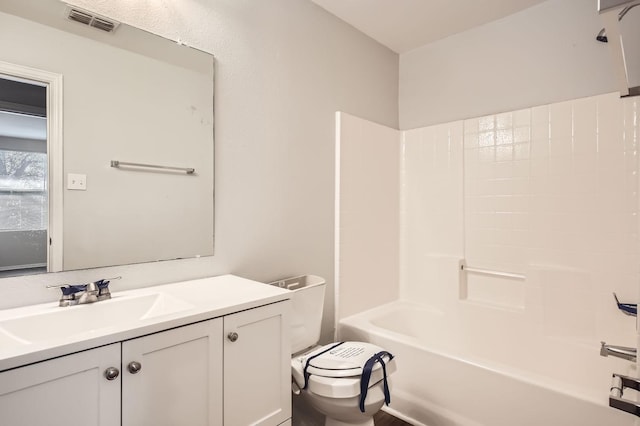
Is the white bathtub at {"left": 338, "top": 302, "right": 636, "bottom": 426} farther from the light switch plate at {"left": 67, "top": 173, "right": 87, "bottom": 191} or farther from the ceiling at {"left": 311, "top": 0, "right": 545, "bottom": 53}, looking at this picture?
the ceiling at {"left": 311, "top": 0, "right": 545, "bottom": 53}

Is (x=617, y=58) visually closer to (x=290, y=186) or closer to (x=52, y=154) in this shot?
(x=290, y=186)

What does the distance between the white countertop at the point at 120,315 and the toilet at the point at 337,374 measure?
17.2 inches

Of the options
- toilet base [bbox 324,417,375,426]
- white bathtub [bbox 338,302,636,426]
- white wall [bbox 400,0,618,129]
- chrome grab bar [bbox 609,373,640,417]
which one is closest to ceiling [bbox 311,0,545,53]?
white wall [bbox 400,0,618,129]

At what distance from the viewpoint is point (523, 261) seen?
2.30 m

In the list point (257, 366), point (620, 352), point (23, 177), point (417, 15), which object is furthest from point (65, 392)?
point (417, 15)

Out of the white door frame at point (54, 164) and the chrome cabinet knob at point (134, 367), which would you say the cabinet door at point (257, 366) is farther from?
the white door frame at point (54, 164)

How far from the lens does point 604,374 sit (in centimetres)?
186

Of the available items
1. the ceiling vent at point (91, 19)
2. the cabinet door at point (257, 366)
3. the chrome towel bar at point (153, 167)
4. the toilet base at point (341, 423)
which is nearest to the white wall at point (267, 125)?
the ceiling vent at point (91, 19)

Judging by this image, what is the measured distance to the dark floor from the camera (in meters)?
2.04

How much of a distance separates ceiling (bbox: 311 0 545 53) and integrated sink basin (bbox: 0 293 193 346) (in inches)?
79.3

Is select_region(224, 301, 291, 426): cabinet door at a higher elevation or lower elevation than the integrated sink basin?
lower

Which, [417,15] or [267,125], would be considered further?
[417,15]

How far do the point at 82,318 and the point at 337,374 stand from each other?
3.42ft

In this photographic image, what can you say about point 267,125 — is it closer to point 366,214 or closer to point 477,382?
point 366,214
